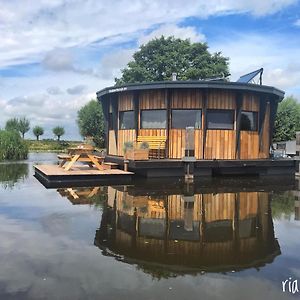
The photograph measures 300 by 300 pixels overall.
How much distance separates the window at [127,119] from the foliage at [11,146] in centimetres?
1219

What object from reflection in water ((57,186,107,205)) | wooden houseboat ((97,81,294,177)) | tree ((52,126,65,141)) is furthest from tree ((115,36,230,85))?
reflection in water ((57,186,107,205))

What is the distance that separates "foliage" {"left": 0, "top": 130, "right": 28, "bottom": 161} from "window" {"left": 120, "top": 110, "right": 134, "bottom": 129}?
40.0ft

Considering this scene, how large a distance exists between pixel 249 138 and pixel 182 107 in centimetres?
333

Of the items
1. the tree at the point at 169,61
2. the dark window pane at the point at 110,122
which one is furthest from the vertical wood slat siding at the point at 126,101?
the tree at the point at 169,61

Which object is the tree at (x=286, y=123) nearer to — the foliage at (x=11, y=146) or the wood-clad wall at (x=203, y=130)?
the wood-clad wall at (x=203, y=130)

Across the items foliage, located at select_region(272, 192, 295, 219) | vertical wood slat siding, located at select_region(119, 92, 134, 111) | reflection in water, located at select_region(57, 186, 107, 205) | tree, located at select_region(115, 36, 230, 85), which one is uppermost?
tree, located at select_region(115, 36, 230, 85)

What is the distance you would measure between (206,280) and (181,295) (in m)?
0.51

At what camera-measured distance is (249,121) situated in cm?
1673

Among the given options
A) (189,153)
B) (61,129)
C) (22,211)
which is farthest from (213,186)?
(61,129)

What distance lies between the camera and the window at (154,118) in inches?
628

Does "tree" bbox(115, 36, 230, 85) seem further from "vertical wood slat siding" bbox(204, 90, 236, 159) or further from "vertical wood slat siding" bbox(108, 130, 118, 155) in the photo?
"vertical wood slat siding" bbox(204, 90, 236, 159)

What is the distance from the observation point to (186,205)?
8.60 meters

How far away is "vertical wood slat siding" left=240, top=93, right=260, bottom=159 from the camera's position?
16328 millimetres

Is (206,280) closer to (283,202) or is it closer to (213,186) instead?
(283,202)
